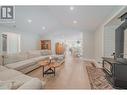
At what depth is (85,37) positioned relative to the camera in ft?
29.5

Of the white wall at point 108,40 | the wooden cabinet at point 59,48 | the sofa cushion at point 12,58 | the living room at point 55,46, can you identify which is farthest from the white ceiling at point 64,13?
the wooden cabinet at point 59,48

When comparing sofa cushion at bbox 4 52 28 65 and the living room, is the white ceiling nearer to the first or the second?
the living room

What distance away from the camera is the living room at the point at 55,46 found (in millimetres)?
3177

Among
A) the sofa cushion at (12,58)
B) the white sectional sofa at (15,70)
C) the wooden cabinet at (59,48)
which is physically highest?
the wooden cabinet at (59,48)

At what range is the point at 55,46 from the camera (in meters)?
10.6

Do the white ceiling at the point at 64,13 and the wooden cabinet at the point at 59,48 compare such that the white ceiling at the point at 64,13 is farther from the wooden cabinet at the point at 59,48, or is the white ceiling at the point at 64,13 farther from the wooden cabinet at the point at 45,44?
the wooden cabinet at the point at 59,48

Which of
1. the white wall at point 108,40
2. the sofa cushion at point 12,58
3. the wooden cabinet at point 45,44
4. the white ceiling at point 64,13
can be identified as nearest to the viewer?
the sofa cushion at point 12,58

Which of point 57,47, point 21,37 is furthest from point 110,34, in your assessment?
point 57,47

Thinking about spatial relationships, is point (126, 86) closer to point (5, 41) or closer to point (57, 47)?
point (5, 41)

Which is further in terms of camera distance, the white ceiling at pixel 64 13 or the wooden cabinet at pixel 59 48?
the wooden cabinet at pixel 59 48

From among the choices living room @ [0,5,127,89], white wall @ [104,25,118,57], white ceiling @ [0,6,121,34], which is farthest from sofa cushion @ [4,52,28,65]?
white wall @ [104,25,118,57]

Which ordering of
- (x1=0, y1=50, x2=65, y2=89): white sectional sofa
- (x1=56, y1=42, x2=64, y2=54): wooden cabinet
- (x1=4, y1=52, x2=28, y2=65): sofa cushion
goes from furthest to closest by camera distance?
(x1=56, y1=42, x2=64, y2=54): wooden cabinet < (x1=4, y1=52, x2=28, y2=65): sofa cushion < (x1=0, y1=50, x2=65, y2=89): white sectional sofa

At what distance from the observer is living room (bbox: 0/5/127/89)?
3.18 metres
